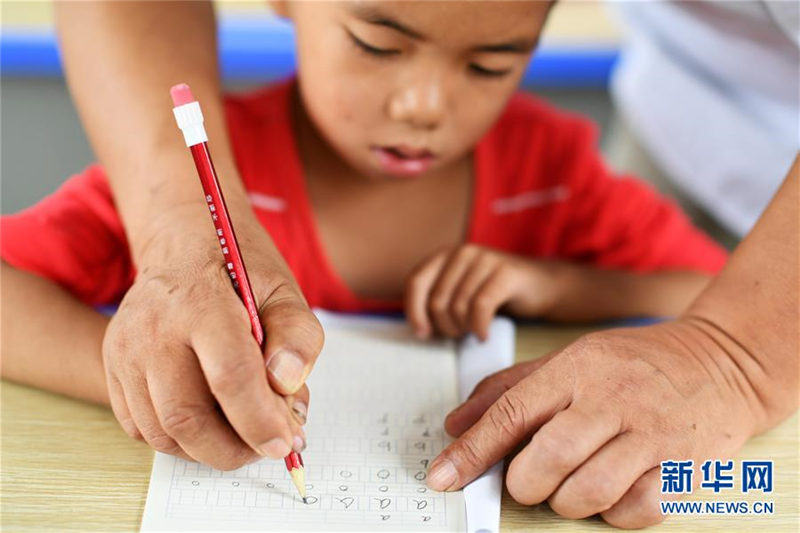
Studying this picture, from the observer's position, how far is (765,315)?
55cm

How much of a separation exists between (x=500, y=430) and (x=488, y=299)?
20 centimetres

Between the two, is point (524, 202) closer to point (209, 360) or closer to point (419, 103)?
point (419, 103)

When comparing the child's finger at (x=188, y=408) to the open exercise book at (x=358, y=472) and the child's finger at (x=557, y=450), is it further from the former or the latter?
the child's finger at (x=557, y=450)

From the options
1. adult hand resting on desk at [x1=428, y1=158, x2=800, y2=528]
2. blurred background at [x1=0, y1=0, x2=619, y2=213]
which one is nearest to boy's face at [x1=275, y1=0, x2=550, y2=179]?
adult hand resting on desk at [x1=428, y1=158, x2=800, y2=528]

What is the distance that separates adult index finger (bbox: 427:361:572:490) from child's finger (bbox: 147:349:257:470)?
0.12 meters

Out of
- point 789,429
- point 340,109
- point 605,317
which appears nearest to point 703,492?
point 789,429

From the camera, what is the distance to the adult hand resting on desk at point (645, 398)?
18.5 inches

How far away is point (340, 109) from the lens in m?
0.67

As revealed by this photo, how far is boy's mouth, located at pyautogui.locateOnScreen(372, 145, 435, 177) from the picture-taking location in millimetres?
693

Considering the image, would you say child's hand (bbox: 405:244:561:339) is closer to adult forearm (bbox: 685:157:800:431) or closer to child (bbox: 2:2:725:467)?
child (bbox: 2:2:725:467)

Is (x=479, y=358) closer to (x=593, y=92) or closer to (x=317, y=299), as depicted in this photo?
(x=317, y=299)
